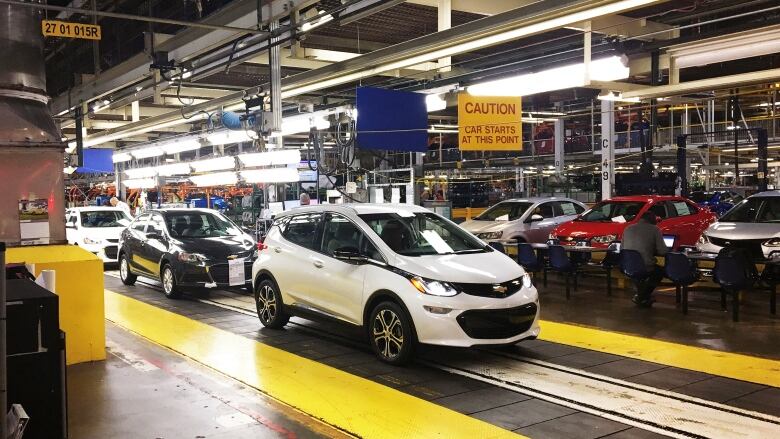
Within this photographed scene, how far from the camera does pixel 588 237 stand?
1366cm

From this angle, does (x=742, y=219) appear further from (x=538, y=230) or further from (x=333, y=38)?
(x=333, y=38)

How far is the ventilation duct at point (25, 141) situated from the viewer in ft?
23.4

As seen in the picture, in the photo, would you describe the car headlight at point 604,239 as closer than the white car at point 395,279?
No

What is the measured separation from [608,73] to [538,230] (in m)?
7.30

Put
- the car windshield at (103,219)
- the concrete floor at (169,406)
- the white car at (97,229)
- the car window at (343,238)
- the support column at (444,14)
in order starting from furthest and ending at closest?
the car windshield at (103,219)
the white car at (97,229)
the support column at (444,14)
the car window at (343,238)
the concrete floor at (169,406)

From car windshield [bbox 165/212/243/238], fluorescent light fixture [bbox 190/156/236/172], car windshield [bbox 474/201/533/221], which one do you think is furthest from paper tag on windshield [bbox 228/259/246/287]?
car windshield [bbox 474/201/533/221]

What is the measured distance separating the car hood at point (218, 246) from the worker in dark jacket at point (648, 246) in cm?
651

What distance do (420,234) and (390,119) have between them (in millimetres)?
4587

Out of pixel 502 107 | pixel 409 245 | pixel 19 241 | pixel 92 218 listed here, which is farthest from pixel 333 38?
pixel 92 218

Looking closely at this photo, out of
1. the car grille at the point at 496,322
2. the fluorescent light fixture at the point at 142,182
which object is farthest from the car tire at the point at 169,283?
the fluorescent light fixture at the point at 142,182

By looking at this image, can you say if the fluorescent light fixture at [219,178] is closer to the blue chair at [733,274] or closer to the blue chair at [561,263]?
the blue chair at [561,263]

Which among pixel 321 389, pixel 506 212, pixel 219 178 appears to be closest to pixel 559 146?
pixel 506 212

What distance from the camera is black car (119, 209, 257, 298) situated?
11.7 m

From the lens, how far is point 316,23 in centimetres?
848
